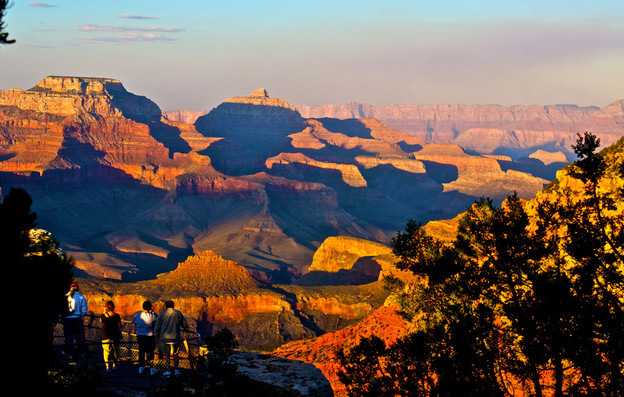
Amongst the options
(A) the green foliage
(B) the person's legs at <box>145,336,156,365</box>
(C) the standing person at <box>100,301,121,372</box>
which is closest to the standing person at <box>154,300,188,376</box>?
(B) the person's legs at <box>145,336,156,365</box>

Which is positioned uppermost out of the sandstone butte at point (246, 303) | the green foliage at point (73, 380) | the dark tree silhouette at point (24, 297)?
the dark tree silhouette at point (24, 297)

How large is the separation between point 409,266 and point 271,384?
8.00 metres

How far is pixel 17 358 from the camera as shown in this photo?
1474cm

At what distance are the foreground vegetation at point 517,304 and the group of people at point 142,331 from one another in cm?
730

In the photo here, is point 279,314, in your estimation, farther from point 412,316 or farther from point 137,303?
point 412,316

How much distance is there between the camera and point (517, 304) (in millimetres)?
23109

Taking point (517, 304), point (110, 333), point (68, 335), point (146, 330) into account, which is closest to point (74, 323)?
point (68, 335)

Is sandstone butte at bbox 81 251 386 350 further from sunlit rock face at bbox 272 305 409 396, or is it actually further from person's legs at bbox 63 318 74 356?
person's legs at bbox 63 318 74 356

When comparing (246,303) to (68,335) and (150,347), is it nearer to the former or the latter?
(150,347)

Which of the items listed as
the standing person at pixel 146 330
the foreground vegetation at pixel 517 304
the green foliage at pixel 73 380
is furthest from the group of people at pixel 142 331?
the foreground vegetation at pixel 517 304

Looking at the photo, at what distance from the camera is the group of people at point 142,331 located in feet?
77.8

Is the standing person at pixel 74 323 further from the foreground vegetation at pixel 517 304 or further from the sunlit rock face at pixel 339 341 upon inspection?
the sunlit rock face at pixel 339 341

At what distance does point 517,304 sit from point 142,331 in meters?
12.6

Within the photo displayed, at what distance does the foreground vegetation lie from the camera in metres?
21.7
